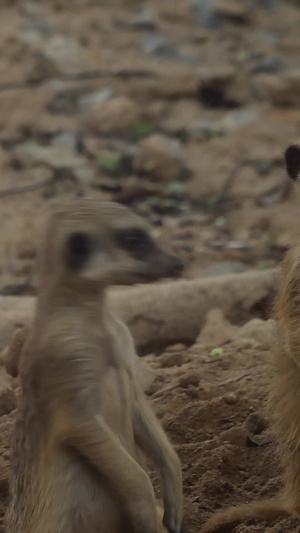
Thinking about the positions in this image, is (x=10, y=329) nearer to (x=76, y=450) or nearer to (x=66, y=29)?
(x=76, y=450)

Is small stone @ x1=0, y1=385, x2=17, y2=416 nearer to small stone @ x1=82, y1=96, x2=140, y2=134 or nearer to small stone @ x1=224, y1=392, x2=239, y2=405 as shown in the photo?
small stone @ x1=224, y1=392, x2=239, y2=405

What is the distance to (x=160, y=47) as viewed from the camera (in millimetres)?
10367

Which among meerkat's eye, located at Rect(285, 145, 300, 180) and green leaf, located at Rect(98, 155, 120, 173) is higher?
meerkat's eye, located at Rect(285, 145, 300, 180)

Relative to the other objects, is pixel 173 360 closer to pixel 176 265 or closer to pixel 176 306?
pixel 176 306

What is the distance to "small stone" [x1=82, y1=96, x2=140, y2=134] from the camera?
871cm

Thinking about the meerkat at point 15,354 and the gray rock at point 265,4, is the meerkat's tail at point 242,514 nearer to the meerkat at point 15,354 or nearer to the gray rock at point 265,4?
the meerkat at point 15,354

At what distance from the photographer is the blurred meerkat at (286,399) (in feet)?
10.4

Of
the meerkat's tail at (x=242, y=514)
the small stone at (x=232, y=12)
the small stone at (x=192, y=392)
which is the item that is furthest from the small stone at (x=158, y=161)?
the meerkat's tail at (x=242, y=514)

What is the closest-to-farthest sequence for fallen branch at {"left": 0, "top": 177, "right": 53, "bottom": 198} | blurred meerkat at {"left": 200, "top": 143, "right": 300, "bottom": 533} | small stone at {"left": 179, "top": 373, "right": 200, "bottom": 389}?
1. blurred meerkat at {"left": 200, "top": 143, "right": 300, "bottom": 533}
2. small stone at {"left": 179, "top": 373, "right": 200, "bottom": 389}
3. fallen branch at {"left": 0, "top": 177, "right": 53, "bottom": 198}

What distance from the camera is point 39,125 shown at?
8664mm

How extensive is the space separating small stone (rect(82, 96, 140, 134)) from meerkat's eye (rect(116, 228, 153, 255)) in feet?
19.4

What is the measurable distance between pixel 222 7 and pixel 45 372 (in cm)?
902

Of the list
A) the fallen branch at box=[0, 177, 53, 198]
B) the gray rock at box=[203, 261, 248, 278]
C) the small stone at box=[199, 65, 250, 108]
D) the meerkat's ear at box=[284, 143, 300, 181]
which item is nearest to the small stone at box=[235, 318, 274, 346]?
the meerkat's ear at box=[284, 143, 300, 181]

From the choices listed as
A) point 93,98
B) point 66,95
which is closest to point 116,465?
point 93,98
